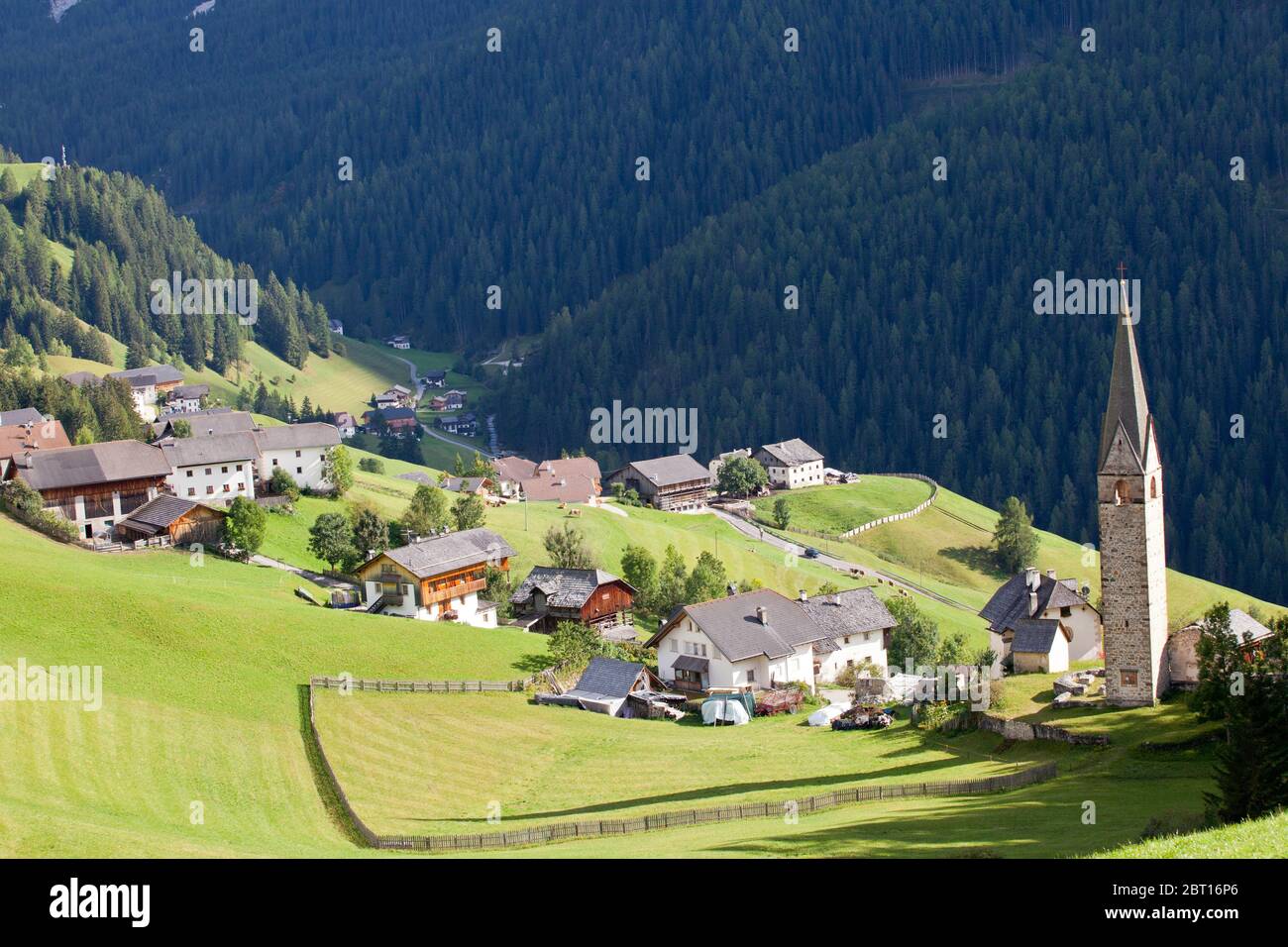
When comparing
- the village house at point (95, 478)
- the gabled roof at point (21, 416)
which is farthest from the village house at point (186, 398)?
the village house at point (95, 478)

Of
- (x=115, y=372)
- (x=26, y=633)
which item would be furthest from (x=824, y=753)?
A: (x=115, y=372)

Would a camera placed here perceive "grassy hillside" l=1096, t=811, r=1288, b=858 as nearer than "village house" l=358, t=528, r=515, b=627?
Yes

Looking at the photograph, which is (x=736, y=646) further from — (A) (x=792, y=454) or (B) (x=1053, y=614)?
(A) (x=792, y=454)

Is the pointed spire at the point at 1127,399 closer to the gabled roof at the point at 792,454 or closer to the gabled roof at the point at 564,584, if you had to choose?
the gabled roof at the point at 564,584

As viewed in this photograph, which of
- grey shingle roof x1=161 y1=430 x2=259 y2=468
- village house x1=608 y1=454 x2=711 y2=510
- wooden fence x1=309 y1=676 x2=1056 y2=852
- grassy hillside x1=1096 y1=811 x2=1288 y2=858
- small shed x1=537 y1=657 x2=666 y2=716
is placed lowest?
wooden fence x1=309 y1=676 x2=1056 y2=852

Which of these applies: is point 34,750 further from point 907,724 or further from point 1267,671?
point 1267,671

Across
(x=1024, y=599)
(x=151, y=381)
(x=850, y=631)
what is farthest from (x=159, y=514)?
(x=151, y=381)

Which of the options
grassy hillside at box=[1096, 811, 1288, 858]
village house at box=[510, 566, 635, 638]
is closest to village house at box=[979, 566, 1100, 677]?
village house at box=[510, 566, 635, 638]

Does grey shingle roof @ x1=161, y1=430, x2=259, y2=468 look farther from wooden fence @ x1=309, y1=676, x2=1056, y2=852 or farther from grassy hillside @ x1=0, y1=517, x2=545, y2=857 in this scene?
wooden fence @ x1=309, y1=676, x2=1056, y2=852
